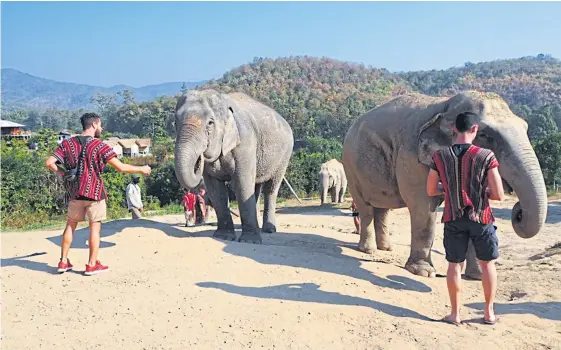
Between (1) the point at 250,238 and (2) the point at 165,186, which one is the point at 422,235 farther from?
(2) the point at 165,186

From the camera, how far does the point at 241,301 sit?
5.49 meters

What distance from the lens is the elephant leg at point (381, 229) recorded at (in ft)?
31.7

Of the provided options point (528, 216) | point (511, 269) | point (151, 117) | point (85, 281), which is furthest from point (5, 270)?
point (151, 117)

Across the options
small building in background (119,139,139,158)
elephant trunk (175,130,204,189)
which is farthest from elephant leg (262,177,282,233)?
small building in background (119,139,139,158)

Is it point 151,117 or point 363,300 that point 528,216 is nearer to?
point 363,300

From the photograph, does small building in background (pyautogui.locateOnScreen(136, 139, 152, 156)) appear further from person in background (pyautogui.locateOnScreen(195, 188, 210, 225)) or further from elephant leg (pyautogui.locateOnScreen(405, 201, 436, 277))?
elephant leg (pyautogui.locateOnScreen(405, 201, 436, 277))

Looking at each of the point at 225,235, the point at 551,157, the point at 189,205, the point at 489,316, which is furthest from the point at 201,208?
the point at 551,157

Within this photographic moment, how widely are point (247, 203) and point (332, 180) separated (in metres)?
13.8

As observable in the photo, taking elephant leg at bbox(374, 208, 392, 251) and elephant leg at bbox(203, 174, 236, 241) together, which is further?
elephant leg at bbox(374, 208, 392, 251)

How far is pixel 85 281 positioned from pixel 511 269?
6.21m

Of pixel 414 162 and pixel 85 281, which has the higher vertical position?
pixel 414 162

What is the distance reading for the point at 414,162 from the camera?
23.4 feet

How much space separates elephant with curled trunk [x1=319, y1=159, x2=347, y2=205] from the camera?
2197 cm

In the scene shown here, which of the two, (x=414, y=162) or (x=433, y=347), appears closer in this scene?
(x=433, y=347)
